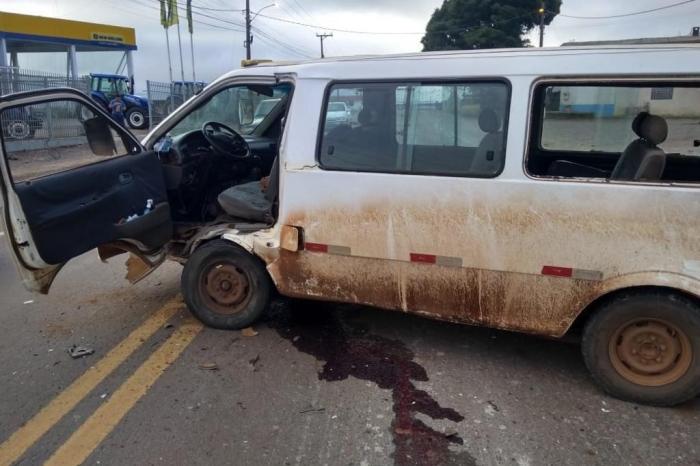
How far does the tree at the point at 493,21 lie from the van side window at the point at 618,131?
4379 centimetres

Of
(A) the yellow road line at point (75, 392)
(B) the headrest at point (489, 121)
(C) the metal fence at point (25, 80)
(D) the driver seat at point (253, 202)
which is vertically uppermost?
(C) the metal fence at point (25, 80)

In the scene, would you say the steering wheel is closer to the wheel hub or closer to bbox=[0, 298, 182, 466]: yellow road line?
the wheel hub

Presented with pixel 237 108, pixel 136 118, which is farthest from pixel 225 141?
pixel 136 118

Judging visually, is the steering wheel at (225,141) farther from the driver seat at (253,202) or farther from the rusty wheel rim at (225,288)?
the rusty wheel rim at (225,288)

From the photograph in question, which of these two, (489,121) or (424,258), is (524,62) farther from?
(424,258)

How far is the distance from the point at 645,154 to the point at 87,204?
349cm

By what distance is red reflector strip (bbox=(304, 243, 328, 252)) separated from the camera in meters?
3.70

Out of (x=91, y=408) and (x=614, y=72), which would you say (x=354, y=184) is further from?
(x=91, y=408)

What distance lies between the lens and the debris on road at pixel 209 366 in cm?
362

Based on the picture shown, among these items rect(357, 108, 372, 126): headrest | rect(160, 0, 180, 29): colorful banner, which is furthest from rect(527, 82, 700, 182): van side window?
rect(160, 0, 180, 29): colorful banner

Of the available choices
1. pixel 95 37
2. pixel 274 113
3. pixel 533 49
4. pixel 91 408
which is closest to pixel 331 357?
pixel 91 408

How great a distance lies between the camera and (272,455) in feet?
9.07

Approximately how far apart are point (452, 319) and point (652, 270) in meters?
1.18

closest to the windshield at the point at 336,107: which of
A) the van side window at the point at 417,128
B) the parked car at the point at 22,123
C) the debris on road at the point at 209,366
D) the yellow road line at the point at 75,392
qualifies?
the van side window at the point at 417,128
